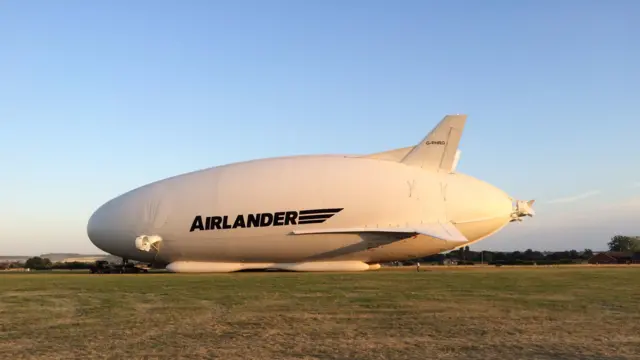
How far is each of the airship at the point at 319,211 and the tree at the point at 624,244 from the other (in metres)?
124

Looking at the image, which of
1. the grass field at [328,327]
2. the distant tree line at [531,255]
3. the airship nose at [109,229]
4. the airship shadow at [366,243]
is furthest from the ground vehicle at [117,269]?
the distant tree line at [531,255]

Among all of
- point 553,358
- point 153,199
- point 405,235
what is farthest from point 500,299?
point 153,199

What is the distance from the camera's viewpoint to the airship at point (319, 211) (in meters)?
39.1

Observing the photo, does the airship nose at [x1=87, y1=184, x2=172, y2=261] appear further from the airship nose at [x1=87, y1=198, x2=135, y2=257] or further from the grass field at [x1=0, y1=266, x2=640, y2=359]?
the grass field at [x1=0, y1=266, x2=640, y2=359]

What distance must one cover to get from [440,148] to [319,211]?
11.0m

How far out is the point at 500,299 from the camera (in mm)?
17203

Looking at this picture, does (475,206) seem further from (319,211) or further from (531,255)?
(531,255)

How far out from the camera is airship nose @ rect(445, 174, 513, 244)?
131ft

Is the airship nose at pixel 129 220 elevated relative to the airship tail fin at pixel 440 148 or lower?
lower

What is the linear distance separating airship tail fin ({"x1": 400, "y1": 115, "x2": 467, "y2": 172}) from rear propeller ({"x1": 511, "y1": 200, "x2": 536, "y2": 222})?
21.6 ft

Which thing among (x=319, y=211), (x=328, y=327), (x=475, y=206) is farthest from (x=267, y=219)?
(x=328, y=327)

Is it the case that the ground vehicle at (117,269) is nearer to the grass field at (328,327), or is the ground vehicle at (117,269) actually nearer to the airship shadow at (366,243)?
the airship shadow at (366,243)

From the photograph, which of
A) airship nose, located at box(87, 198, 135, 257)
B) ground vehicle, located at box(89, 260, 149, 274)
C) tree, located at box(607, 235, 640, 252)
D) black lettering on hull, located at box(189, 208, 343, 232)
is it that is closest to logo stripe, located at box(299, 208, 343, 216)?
black lettering on hull, located at box(189, 208, 343, 232)

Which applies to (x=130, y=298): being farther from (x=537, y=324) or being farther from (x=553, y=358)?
(x=553, y=358)
